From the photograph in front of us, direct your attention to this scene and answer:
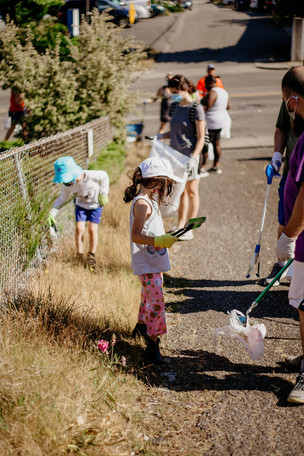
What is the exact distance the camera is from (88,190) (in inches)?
205

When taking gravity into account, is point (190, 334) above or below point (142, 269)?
below

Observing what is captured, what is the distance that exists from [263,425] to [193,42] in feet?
103

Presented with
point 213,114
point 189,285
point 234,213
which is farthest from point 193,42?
point 189,285

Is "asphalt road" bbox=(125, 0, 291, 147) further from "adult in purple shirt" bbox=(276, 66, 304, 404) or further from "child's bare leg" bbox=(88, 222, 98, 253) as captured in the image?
"adult in purple shirt" bbox=(276, 66, 304, 404)

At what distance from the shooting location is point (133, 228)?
11.5 feet

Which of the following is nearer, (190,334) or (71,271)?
(190,334)

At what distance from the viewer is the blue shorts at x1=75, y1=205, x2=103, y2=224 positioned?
5.35 meters

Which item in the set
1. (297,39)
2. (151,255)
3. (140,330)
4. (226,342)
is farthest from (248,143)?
(297,39)

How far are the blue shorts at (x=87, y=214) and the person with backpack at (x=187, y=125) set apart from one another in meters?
1.27

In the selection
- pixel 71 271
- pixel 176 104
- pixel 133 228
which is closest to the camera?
pixel 133 228

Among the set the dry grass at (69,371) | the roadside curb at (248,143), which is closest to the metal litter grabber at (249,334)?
the dry grass at (69,371)

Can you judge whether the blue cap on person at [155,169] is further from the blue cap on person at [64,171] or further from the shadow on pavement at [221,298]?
the shadow on pavement at [221,298]

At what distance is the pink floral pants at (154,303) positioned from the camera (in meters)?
3.69

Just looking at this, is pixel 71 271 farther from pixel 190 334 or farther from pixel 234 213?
pixel 234 213
